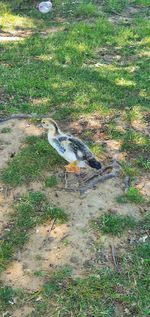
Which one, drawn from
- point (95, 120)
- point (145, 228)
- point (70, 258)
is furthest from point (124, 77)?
point (70, 258)

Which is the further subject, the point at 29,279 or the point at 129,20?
the point at 129,20

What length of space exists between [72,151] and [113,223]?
1183mm

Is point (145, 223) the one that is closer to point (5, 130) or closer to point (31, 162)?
point (31, 162)

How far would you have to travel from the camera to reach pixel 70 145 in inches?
277

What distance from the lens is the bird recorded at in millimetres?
6980

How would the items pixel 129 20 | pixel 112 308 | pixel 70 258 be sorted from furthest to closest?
pixel 129 20
pixel 70 258
pixel 112 308

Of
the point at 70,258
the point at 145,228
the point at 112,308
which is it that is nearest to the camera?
the point at 112,308

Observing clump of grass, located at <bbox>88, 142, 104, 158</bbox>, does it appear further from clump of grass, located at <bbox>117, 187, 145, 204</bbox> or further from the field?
clump of grass, located at <bbox>117, 187, 145, 204</bbox>

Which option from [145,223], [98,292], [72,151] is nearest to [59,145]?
[72,151]

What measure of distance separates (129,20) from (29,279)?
28.3 feet

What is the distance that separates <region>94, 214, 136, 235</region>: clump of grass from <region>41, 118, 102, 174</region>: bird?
0.83 m

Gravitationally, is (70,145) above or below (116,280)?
above

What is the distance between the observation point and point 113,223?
20.8ft

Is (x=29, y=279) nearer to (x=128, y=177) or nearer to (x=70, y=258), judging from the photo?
(x=70, y=258)
